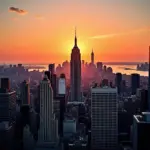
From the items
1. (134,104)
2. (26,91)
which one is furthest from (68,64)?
(134,104)

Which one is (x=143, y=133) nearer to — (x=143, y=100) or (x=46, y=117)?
(x=46, y=117)

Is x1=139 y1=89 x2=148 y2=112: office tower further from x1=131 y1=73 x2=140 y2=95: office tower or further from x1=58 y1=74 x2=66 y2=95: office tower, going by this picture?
x1=58 y1=74 x2=66 y2=95: office tower

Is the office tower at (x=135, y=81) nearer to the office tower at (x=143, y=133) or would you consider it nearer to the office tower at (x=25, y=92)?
the office tower at (x=25, y=92)

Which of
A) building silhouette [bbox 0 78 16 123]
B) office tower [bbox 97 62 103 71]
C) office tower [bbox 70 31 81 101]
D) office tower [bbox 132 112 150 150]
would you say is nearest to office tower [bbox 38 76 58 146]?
building silhouette [bbox 0 78 16 123]

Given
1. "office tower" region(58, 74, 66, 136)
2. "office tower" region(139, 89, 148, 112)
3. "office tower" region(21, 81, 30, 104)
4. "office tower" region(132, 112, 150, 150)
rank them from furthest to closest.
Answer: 1. "office tower" region(21, 81, 30, 104)
2. "office tower" region(58, 74, 66, 136)
3. "office tower" region(139, 89, 148, 112)
4. "office tower" region(132, 112, 150, 150)

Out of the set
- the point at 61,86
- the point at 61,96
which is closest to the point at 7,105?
the point at 61,96

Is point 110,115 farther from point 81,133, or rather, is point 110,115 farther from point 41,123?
point 41,123
